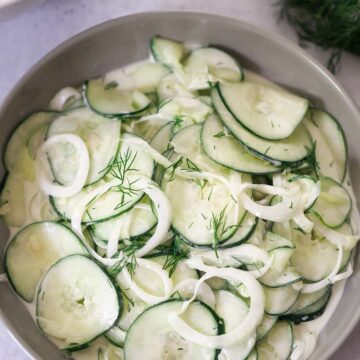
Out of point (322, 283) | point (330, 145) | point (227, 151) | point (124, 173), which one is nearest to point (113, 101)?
point (124, 173)

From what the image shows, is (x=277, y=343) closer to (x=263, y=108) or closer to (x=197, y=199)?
(x=197, y=199)

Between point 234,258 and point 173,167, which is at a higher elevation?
point 173,167

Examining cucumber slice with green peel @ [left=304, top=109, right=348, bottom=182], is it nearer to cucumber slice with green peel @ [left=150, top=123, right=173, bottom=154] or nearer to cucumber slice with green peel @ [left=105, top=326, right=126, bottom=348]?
cucumber slice with green peel @ [left=150, top=123, right=173, bottom=154]

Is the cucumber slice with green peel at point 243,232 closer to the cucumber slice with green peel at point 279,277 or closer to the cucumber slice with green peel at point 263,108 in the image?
the cucumber slice with green peel at point 279,277

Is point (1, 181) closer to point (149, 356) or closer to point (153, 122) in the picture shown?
point (153, 122)

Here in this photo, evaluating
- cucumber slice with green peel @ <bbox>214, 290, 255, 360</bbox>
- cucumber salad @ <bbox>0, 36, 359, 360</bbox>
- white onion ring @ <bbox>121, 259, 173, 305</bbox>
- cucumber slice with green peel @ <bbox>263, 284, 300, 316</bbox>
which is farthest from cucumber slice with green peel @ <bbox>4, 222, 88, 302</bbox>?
cucumber slice with green peel @ <bbox>263, 284, 300, 316</bbox>

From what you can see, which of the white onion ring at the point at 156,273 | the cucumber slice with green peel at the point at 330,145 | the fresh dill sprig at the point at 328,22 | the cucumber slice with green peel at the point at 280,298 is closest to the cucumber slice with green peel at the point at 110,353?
the white onion ring at the point at 156,273
